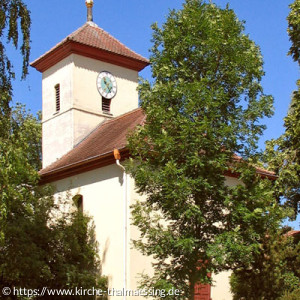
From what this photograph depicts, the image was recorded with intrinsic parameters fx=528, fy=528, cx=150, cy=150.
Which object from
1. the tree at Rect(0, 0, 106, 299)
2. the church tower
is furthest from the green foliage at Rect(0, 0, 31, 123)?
the church tower

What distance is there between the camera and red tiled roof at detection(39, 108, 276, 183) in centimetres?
1922

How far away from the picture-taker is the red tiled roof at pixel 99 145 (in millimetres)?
19422

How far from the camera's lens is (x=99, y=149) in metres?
20.5

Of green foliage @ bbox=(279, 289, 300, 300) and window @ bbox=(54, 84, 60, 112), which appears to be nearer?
green foliage @ bbox=(279, 289, 300, 300)

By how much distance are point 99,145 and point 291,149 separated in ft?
27.7

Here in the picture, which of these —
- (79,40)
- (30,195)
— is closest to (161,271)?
(30,195)

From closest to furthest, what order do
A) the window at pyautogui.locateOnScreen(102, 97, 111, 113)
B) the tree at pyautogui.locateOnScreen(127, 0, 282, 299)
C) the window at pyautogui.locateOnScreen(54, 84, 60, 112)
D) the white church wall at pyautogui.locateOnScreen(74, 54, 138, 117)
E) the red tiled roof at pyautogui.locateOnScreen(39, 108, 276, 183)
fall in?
1. the tree at pyautogui.locateOnScreen(127, 0, 282, 299)
2. the red tiled roof at pyautogui.locateOnScreen(39, 108, 276, 183)
3. the white church wall at pyautogui.locateOnScreen(74, 54, 138, 117)
4. the window at pyautogui.locateOnScreen(102, 97, 111, 113)
5. the window at pyautogui.locateOnScreen(54, 84, 60, 112)

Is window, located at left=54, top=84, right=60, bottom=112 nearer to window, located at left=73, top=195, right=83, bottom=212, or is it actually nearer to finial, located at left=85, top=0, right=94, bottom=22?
finial, located at left=85, top=0, right=94, bottom=22

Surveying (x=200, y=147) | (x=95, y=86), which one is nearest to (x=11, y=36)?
(x=200, y=147)

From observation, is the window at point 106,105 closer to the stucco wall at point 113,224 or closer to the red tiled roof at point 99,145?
the red tiled roof at point 99,145

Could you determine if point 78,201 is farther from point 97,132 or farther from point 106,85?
point 106,85

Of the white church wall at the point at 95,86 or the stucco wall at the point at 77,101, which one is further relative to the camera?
the white church wall at the point at 95,86

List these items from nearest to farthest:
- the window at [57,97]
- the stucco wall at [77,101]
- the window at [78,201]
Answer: the window at [78,201] < the stucco wall at [77,101] < the window at [57,97]

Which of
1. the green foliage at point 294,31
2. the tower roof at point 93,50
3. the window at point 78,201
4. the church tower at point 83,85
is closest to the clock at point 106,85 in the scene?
the church tower at point 83,85
